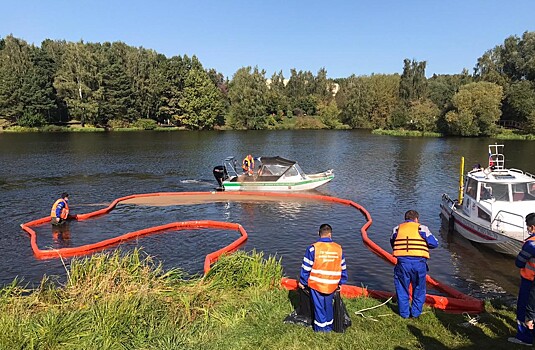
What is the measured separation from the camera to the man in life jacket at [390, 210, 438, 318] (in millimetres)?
8562

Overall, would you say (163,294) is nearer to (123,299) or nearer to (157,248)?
(123,299)

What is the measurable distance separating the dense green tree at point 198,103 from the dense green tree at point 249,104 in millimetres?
5591

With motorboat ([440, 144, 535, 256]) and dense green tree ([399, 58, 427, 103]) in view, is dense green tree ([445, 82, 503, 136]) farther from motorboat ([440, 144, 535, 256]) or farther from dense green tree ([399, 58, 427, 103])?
motorboat ([440, 144, 535, 256])

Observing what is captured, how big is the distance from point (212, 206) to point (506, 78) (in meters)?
92.8

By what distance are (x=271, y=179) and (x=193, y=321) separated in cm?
2060

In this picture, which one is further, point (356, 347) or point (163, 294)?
point (163, 294)

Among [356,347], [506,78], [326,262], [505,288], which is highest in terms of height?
[506,78]

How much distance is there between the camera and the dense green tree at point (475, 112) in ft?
262

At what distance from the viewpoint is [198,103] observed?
99.9m

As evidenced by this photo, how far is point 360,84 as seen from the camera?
4727 inches

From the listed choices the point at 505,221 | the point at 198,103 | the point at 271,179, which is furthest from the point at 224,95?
the point at 505,221

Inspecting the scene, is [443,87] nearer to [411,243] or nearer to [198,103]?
[198,103]

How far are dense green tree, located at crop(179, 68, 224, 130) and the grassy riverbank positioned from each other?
92.2m

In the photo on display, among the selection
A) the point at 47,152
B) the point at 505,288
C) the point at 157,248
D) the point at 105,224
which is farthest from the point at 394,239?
the point at 47,152
